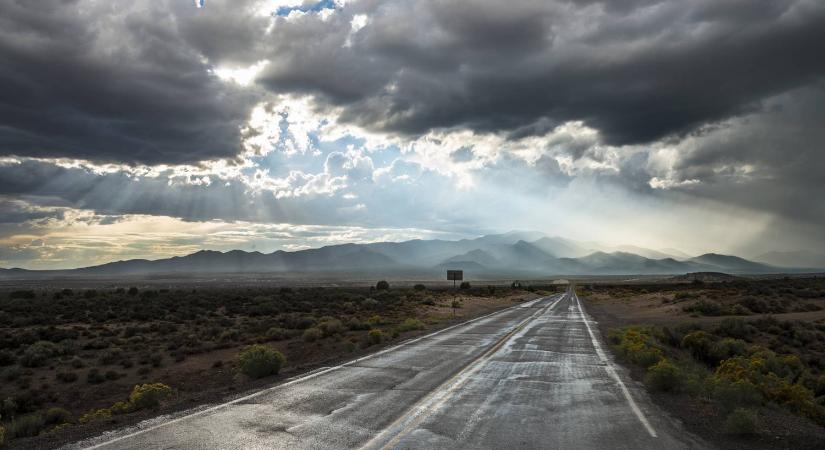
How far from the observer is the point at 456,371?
13.2 meters

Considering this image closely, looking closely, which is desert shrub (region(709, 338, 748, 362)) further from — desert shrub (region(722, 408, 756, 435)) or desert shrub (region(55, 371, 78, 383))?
desert shrub (region(55, 371, 78, 383))

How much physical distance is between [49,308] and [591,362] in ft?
139

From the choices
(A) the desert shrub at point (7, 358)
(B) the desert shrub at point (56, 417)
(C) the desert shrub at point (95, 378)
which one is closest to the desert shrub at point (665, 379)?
(B) the desert shrub at point (56, 417)

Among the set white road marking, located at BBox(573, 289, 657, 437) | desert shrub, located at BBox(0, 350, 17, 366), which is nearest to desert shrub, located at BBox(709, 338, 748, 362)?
white road marking, located at BBox(573, 289, 657, 437)

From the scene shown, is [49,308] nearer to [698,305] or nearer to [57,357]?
[57,357]

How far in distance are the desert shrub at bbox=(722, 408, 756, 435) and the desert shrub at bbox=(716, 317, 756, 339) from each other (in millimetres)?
19512

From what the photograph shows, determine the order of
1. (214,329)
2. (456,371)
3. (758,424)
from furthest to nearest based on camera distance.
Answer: (214,329)
(456,371)
(758,424)

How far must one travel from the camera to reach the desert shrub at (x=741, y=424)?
8133 millimetres

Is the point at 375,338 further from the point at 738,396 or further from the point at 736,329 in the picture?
the point at 736,329

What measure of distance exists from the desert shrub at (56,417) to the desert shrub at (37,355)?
26.0 feet

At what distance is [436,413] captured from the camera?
8.88 meters

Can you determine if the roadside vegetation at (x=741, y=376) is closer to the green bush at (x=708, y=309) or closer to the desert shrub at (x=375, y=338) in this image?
the green bush at (x=708, y=309)

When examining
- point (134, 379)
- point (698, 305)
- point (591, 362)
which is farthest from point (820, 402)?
point (698, 305)

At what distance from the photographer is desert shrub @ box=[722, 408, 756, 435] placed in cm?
813
